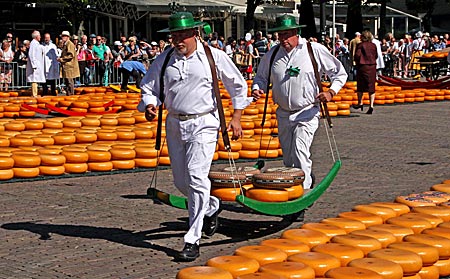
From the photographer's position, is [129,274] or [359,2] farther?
[359,2]

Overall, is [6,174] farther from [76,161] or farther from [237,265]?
[237,265]

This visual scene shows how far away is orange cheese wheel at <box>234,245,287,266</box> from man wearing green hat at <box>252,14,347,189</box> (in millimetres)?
2257

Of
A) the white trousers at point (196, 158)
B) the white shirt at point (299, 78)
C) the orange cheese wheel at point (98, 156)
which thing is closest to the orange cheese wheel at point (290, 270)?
the white trousers at point (196, 158)

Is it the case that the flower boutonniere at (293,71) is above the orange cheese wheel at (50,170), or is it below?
above

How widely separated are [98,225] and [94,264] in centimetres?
151

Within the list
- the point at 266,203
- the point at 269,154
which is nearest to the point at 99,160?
the point at 269,154

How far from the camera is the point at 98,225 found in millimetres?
8555

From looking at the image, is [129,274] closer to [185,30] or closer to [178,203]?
[178,203]

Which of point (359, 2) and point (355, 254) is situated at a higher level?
point (359, 2)

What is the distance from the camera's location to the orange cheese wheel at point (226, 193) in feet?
26.0

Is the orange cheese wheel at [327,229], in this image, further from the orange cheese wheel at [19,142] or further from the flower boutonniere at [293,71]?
the orange cheese wheel at [19,142]

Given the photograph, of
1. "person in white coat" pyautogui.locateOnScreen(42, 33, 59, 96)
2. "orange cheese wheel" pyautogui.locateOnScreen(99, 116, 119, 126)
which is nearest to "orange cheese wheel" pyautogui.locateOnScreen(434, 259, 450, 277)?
"orange cheese wheel" pyautogui.locateOnScreen(99, 116, 119, 126)

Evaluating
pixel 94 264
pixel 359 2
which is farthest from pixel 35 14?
pixel 94 264

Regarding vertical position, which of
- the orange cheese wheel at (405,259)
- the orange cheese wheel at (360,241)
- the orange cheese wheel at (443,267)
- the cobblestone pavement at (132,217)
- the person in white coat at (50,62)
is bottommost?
the cobblestone pavement at (132,217)
